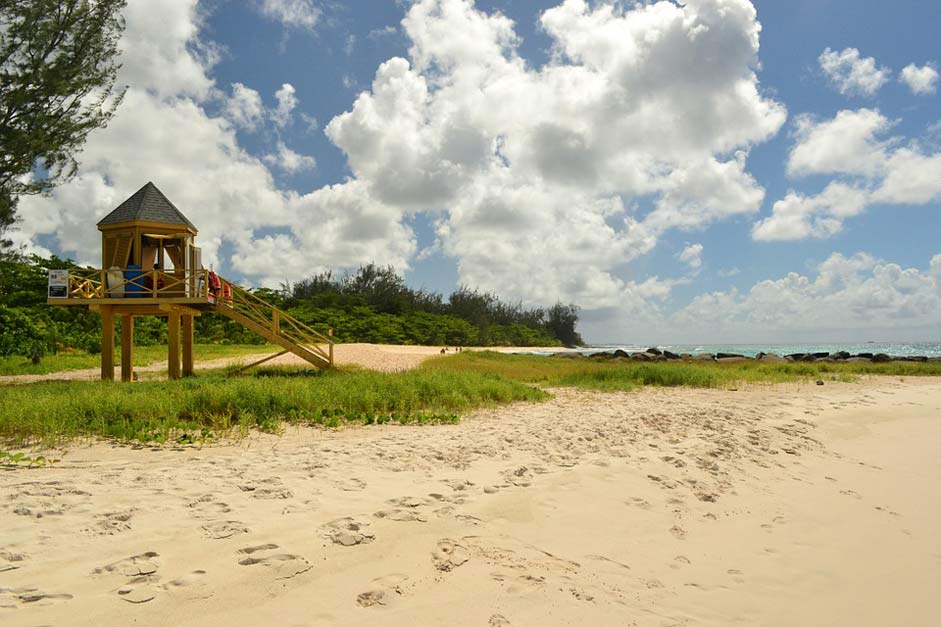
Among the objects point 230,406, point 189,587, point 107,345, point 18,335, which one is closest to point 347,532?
point 189,587

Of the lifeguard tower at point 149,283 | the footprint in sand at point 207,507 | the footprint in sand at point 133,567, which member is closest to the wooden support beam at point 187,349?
the lifeguard tower at point 149,283

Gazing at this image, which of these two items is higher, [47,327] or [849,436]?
[47,327]

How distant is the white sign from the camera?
16844 mm

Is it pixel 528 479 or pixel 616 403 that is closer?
pixel 528 479

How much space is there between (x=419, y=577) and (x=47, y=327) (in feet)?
99.5

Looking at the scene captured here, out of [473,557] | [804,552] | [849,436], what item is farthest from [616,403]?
[473,557]

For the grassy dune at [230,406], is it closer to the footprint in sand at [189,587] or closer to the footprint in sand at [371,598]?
the footprint in sand at [189,587]

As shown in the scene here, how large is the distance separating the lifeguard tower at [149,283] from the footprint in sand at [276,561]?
579 inches

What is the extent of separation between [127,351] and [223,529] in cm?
1669

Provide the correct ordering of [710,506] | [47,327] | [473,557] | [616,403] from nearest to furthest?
[473,557] → [710,506] → [616,403] → [47,327]

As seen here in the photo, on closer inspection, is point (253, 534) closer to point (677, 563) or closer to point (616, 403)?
point (677, 563)

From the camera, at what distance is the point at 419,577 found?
378 centimetres

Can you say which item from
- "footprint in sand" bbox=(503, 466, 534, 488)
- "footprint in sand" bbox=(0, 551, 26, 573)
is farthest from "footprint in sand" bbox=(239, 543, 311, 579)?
"footprint in sand" bbox=(503, 466, 534, 488)

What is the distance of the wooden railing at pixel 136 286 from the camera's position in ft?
56.8
